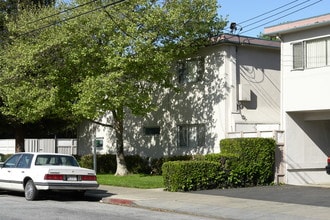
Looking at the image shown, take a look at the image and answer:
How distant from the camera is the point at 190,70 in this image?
25.3 m

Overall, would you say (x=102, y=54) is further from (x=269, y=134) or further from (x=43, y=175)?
(x=43, y=175)

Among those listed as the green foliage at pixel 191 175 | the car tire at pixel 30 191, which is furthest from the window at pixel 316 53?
the car tire at pixel 30 191

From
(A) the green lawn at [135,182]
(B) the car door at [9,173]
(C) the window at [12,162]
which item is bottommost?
(A) the green lawn at [135,182]

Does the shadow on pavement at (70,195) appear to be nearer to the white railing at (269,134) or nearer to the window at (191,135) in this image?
the white railing at (269,134)

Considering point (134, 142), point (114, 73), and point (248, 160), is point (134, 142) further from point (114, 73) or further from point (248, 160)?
point (248, 160)

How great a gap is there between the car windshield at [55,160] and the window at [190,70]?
9.23 metres

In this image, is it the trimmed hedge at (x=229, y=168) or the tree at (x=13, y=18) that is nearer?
the trimmed hedge at (x=229, y=168)

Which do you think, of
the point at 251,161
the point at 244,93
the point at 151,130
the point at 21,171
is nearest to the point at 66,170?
the point at 21,171

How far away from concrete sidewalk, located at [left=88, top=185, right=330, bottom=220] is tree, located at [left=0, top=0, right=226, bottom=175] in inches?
158

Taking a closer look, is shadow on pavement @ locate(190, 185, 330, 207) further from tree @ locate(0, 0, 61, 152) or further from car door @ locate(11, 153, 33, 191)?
tree @ locate(0, 0, 61, 152)

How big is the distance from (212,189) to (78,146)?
16.2 metres

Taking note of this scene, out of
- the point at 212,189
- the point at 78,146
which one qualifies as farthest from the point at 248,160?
the point at 78,146

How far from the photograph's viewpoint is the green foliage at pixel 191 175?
18609 millimetres

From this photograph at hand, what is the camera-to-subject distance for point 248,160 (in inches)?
792
